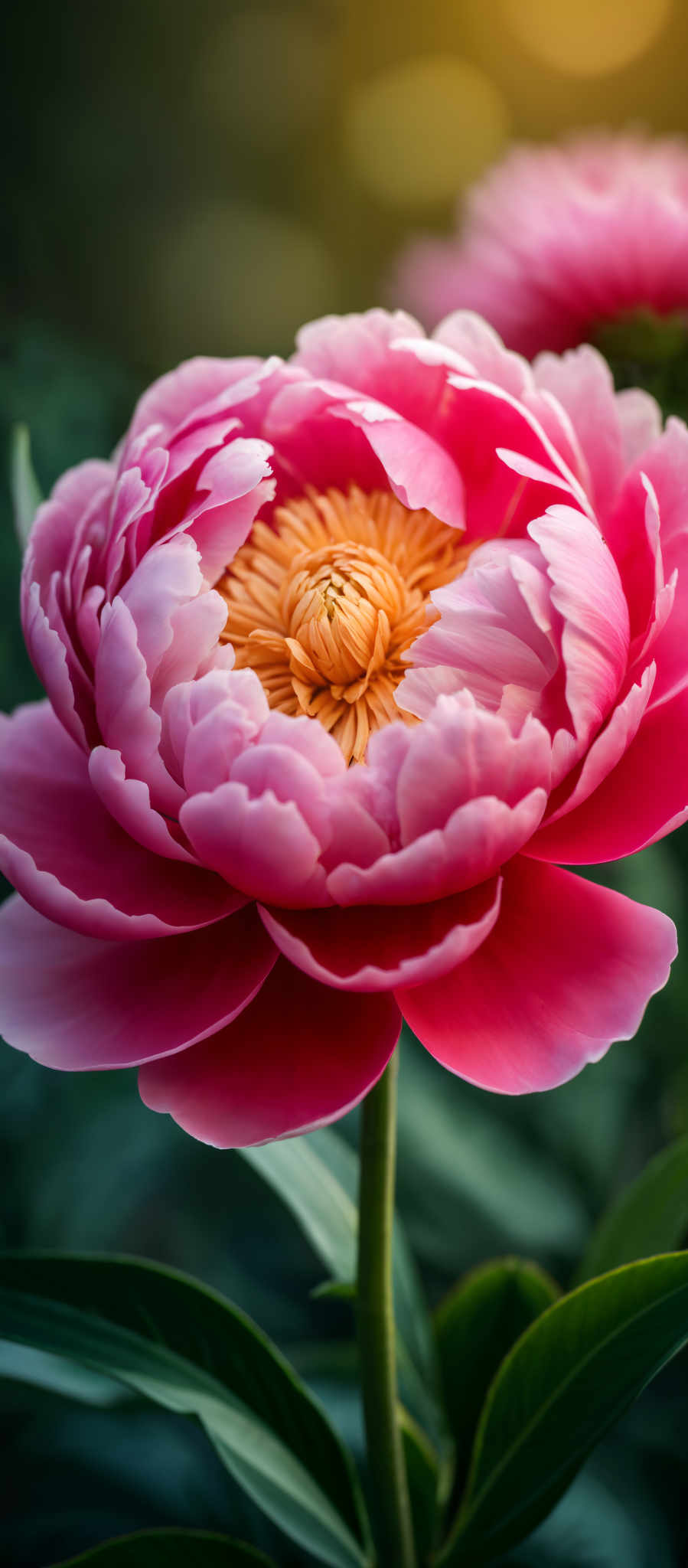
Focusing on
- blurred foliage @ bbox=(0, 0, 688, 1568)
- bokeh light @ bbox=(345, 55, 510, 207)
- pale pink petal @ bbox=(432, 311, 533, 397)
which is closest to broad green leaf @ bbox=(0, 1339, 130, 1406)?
blurred foliage @ bbox=(0, 0, 688, 1568)

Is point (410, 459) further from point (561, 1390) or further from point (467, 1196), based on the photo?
point (467, 1196)

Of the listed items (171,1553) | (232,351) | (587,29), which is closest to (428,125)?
(587,29)

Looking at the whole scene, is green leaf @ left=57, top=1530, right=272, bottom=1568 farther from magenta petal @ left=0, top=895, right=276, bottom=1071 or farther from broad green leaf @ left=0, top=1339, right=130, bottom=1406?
magenta petal @ left=0, top=895, right=276, bottom=1071

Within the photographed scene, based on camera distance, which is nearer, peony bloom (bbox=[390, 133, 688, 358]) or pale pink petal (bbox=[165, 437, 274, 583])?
pale pink petal (bbox=[165, 437, 274, 583])

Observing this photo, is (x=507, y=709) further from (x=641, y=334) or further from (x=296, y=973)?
(x=641, y=334)

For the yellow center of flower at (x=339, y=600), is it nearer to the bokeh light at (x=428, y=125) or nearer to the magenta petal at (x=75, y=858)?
the magenta petal at (x=75, y=858)

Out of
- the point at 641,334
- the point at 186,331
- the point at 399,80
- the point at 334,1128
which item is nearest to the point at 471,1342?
the point at 334,1128

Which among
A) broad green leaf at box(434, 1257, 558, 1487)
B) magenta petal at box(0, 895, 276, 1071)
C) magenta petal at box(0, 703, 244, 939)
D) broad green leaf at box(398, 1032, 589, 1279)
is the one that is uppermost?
magenta petal at box(0, 703, 244, 939)

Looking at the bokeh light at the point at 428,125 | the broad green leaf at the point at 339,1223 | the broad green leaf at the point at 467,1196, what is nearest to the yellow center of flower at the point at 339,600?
the broad green leaf at the point at 339,1223
